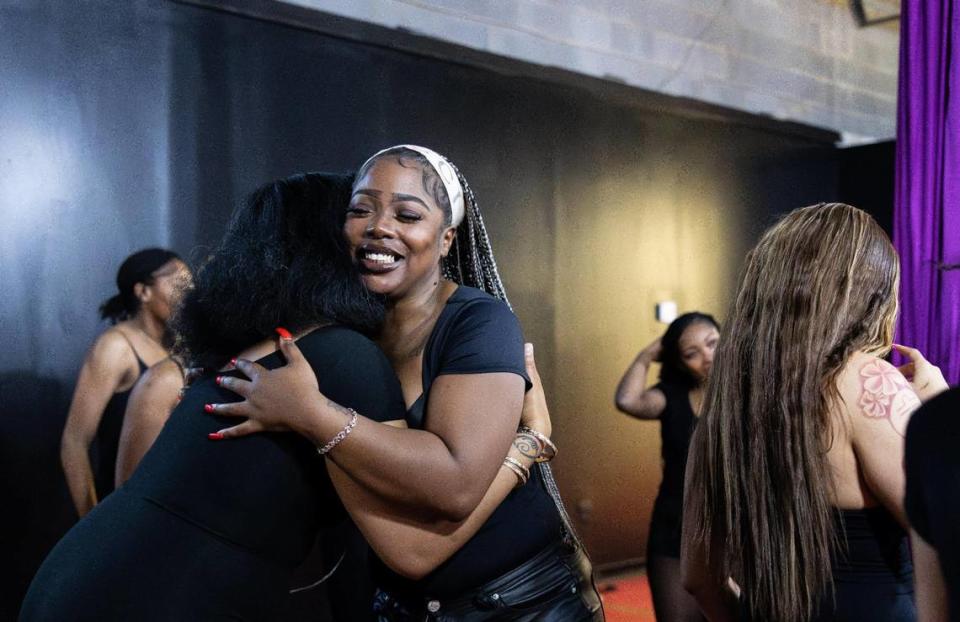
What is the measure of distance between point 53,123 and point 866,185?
505 cm

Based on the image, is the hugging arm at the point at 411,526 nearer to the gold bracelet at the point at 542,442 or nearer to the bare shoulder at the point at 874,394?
the gold bracelet at the point at 542,442

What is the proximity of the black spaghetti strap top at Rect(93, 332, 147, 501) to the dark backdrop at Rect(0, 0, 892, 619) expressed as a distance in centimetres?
23

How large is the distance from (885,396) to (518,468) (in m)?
0.59

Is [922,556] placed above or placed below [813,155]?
below

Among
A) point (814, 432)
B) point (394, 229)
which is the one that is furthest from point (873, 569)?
point (394, 229)

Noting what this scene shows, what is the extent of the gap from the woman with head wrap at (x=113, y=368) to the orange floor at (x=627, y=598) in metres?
2.09

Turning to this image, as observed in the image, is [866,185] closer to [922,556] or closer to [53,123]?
[53,123]

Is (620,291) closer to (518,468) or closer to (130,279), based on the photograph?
(130,279)

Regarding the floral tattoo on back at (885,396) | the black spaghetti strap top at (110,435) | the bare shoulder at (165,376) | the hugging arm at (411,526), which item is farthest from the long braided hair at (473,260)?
the black spaghetti strap top at (110,435)

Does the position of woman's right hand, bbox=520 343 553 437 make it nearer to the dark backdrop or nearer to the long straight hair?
the long straight hair

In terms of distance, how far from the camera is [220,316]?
1.46 metres

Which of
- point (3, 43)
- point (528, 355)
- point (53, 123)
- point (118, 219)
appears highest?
point (3, 43)

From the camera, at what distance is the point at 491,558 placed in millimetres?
1626

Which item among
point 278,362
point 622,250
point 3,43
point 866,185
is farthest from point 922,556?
point 866,185
